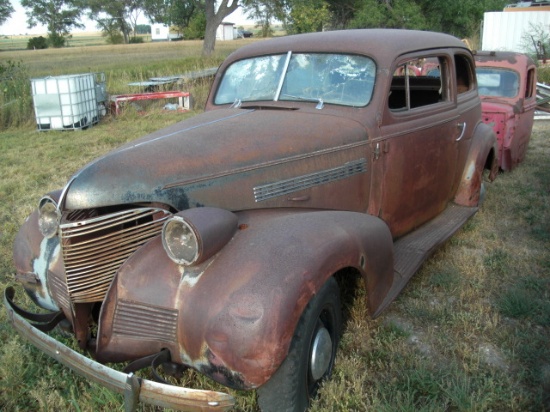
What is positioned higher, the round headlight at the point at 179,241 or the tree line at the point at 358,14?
the tree line at the point at 358,14

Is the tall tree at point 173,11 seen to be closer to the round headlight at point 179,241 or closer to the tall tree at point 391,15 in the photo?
the tall tree at point 391,15

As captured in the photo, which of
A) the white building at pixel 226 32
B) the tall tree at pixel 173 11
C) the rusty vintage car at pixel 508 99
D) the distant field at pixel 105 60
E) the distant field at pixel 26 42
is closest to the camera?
the rusty vintage car at pixel 508 99

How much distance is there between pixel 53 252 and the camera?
2.53 m

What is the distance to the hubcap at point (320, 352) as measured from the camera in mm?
2275

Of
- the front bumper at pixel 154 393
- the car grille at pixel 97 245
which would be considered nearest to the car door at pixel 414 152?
the car grille at pixel 97 245

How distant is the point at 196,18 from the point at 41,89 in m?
44.7

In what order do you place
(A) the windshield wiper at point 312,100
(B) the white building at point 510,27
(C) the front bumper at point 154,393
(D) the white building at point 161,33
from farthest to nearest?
1. (D) the white building at point 161,33
2. (B) the white building at point 510,27
3. (A) the windshield wiper at point 312,100
4. (C) the front bumper at point 154,393

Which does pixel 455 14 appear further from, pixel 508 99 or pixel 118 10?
pixel 118 10

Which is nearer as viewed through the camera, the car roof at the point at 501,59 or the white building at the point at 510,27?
the car roof at the point at 501,59

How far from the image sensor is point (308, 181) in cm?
284

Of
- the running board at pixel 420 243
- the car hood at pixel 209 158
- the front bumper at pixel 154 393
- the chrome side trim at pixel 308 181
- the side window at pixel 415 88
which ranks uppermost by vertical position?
the side window at pixel 415 88

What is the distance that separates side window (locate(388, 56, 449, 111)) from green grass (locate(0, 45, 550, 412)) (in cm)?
125

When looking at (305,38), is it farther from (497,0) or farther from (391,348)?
(497,0)

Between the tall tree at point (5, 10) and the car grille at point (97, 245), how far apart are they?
2271 inches
